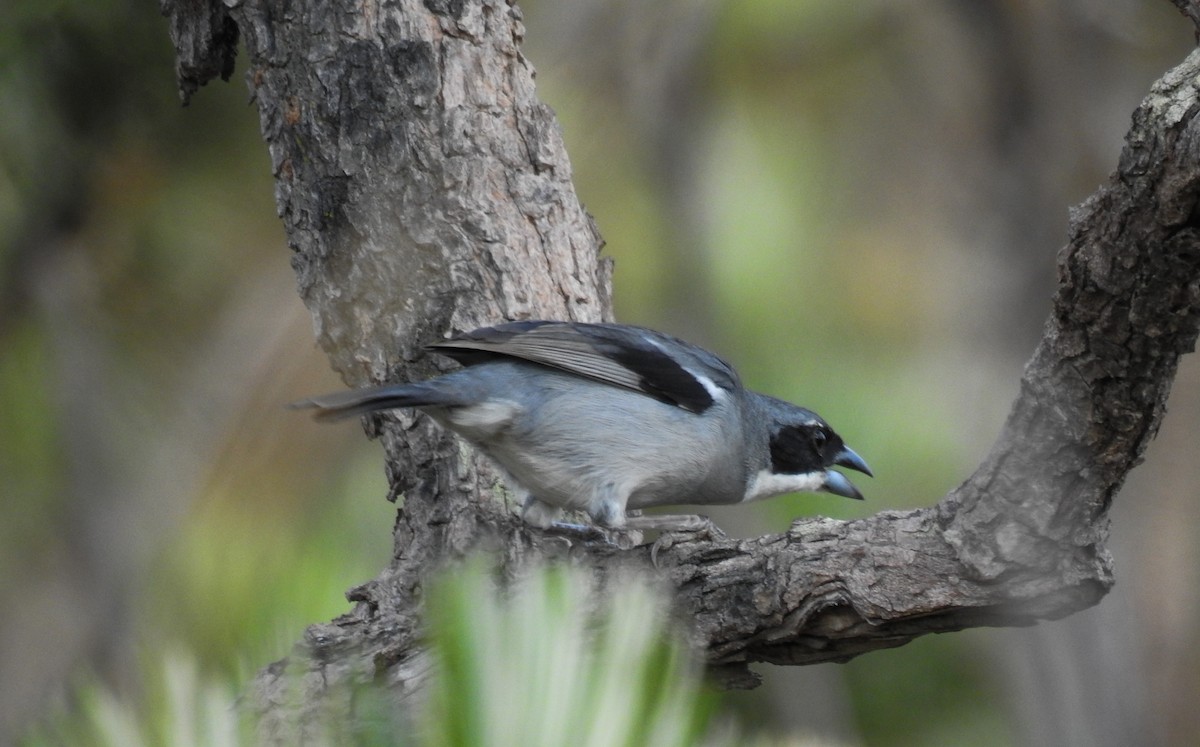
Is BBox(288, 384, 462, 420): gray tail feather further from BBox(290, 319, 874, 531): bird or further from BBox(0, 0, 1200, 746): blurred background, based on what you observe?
BBox(0, 0, 1200, 746): blurred background

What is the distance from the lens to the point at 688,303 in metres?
7.43

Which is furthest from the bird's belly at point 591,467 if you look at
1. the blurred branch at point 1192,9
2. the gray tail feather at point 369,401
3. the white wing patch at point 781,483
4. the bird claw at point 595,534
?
the blurred branch at point 1192,9

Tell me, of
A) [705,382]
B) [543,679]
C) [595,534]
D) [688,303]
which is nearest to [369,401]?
[595,534]

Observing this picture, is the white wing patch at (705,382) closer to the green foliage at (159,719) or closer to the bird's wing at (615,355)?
the bird's wing at (615,355)

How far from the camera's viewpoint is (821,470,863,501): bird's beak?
17.4ft

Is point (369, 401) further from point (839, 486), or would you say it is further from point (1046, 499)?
point (839, 486)

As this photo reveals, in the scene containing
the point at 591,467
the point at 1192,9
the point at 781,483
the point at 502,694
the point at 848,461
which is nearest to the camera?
the point at 502,694

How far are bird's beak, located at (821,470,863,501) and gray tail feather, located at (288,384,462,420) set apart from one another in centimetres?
190

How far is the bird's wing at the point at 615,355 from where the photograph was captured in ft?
14.2

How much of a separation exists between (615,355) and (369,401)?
1174 millimetres

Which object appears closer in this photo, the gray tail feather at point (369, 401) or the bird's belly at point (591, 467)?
the gray tail feather at point (369, 401)

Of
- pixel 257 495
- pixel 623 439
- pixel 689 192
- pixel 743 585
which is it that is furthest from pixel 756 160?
pixel 743 585

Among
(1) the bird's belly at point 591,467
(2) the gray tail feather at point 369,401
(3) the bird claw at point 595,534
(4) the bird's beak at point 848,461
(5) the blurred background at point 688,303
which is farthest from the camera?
(4) the bird's beak at point 848,461

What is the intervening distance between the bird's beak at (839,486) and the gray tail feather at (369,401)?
6.25 ft
